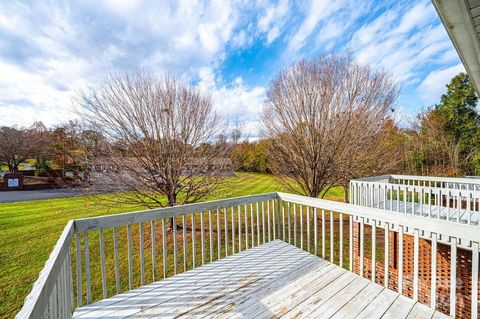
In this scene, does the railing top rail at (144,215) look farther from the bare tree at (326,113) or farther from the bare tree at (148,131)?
the bare tree at (326,113)

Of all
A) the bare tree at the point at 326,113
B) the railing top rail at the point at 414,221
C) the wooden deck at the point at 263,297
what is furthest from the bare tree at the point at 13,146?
the railing top rail at the point at 414,221

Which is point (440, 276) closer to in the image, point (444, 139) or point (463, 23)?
point (463, 23)

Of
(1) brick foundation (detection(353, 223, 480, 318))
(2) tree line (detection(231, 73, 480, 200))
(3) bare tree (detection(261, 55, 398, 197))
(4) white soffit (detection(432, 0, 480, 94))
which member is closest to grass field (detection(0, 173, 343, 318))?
(3) bare tree (detection(261, 55, 398, 197))

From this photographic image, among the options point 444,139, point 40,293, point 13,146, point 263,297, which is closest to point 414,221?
point 263,297

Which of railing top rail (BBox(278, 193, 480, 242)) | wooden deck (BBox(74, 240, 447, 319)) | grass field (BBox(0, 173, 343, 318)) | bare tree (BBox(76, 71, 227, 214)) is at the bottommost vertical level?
grass field (BBox(0, 173, 343, 318))

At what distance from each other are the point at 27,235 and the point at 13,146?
60.5 feet

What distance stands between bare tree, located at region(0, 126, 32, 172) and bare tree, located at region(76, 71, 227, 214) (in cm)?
1970

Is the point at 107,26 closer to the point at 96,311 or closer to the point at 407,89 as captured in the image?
the point at 96,311

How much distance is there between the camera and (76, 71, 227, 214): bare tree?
5.09 m

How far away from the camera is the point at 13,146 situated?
60.9 feet

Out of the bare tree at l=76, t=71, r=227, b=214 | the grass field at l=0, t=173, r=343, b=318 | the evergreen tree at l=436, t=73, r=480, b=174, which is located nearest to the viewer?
the grass field at l=0, t=173, r=343, b=318

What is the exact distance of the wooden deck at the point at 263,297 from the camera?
1.97 metres

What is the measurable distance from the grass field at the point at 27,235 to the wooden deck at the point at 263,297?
2.82 metres

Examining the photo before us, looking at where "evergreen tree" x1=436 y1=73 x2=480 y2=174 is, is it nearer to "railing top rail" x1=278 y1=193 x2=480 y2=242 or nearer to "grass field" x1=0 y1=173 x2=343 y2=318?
"grass field" x1=0 y1=173 x2=343 y2=318
